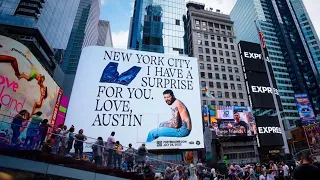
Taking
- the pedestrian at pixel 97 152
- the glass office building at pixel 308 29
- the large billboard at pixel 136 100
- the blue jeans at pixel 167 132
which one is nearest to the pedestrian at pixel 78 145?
the pedestrian at pixel 97 152

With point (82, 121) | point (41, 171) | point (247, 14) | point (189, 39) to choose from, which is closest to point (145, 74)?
point (82, 121)

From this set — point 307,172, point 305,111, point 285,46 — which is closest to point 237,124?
point 305,111

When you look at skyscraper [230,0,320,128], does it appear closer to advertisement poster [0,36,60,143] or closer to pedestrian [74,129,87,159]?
advertisement poster [0,36,60,143]

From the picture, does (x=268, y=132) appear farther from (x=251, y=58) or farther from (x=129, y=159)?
(x=129, y=159)

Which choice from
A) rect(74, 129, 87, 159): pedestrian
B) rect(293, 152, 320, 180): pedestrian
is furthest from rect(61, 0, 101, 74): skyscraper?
rect(293, 152, 320, 180): pedestrian

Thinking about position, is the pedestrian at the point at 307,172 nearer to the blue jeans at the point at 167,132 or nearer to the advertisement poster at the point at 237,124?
the blue jeans at the point at 167,132

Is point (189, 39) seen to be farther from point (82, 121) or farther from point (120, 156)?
point (120, 156)
